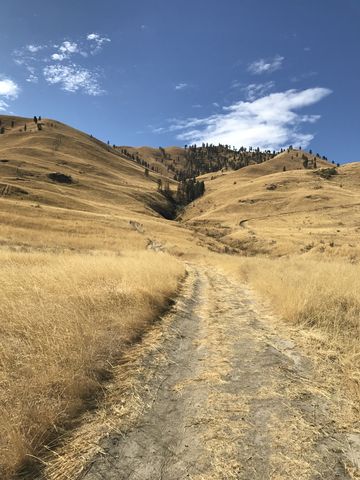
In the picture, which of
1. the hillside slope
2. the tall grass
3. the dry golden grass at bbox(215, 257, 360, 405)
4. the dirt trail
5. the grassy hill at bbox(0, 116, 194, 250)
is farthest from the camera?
the hillside slope

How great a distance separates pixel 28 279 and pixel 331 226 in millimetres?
62717

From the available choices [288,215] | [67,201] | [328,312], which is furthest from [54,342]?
[288,215]

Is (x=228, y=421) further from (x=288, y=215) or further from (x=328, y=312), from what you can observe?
(x=288, y=215)

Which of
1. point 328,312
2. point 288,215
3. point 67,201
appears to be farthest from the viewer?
point 288,215

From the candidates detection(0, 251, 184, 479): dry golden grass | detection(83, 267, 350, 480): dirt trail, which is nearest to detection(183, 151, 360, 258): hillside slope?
detection(0, 251, 184, 479): dry golden grass

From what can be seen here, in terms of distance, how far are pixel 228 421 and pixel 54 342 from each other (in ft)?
10.5

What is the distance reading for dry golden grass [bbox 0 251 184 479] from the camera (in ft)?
14.4

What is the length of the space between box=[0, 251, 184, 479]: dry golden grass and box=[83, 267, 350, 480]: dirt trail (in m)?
0.84

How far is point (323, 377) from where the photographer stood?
6.27m

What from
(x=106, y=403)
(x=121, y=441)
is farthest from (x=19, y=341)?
(x=121, y=441)

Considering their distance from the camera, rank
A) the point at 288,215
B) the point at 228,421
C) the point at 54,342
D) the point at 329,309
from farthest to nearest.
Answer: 1. the point at 288,215
2. the point at 329,309
3. the point at 54,342
4. the point at 228,421

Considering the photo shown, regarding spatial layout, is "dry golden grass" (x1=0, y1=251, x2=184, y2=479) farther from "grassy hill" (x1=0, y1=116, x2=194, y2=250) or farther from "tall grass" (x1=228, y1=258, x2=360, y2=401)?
"grassy hill" (x1=0, y1=116, x2=194, y2=250)

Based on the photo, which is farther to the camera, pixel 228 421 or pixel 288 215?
pixel 288 215

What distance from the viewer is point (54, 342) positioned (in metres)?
6.20
